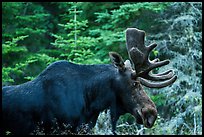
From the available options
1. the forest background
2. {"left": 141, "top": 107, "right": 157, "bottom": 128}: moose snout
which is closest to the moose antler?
{"left": 141, "top": 107, "right": 157, "bottom": 128}: moose snout

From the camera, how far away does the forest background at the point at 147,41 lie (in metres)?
12.1

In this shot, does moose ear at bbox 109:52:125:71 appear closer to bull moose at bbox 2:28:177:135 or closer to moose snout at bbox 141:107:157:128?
bull moose at bbox 2:28:177:135

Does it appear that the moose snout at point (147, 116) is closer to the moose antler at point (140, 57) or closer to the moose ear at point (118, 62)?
the moose antler at point (140, 57)

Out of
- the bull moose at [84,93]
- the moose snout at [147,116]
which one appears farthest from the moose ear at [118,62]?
the moose snout at [147,116]

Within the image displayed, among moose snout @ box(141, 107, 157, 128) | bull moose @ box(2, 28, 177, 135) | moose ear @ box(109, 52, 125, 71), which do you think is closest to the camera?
bull moose @ box(2, 28, 177, 135)

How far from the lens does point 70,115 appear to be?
5680 mm

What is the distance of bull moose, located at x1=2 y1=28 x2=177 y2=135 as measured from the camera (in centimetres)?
566

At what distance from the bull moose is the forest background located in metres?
5.60

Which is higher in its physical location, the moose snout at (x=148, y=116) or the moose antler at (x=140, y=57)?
the moose antler at (x=140, y=57)

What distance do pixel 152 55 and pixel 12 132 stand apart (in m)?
7.88

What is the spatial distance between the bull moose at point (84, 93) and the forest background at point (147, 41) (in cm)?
560

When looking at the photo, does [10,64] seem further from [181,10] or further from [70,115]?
[70,115]

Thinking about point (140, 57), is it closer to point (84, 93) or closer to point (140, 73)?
point (140, 73)

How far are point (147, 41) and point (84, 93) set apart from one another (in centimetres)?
711
